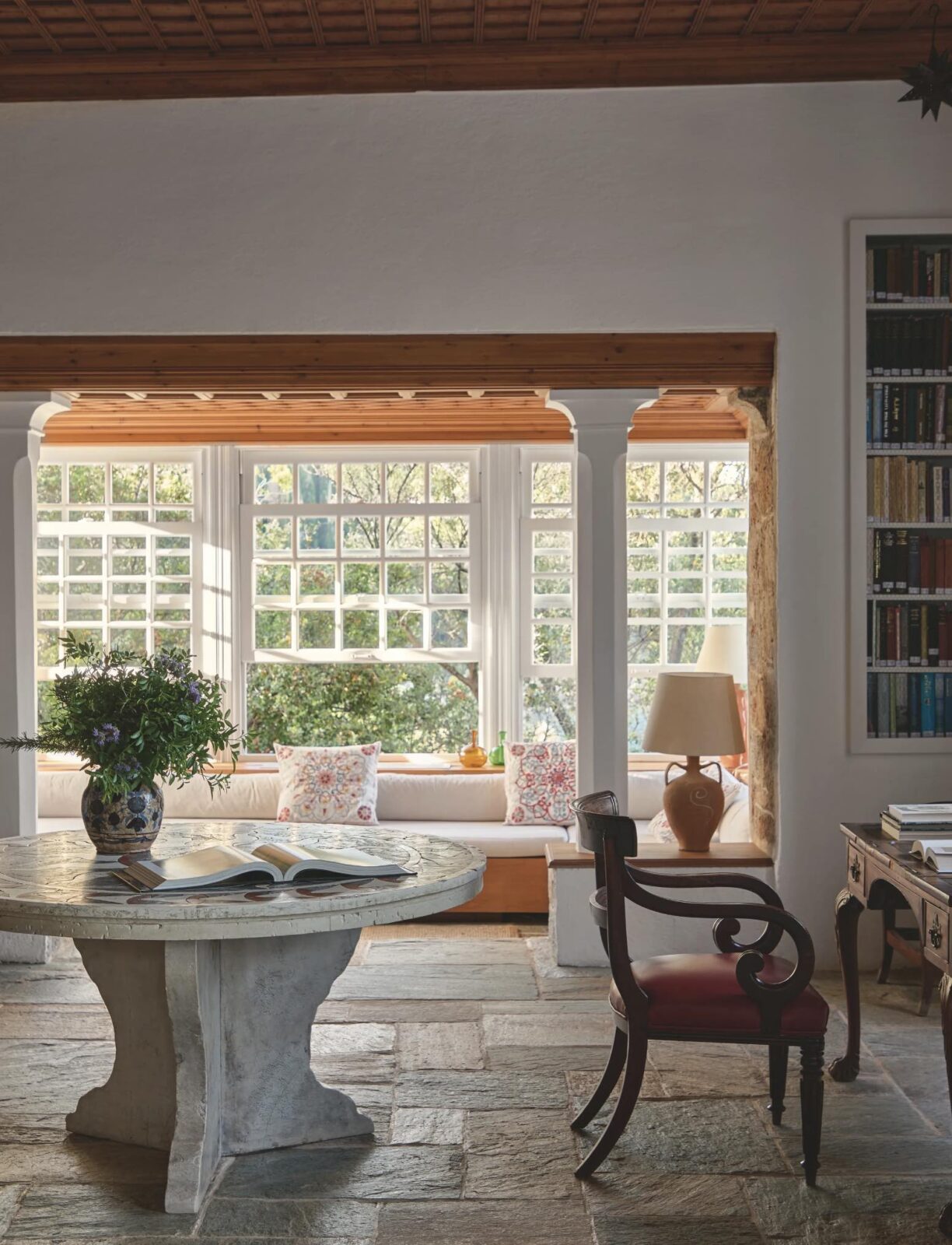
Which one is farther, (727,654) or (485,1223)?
(727,654)

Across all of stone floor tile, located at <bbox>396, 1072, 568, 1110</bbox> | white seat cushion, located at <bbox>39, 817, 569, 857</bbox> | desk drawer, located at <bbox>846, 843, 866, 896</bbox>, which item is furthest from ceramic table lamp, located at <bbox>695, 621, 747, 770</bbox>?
stone floor tile, located at <bbox>396, 1072, 568, 1110</bbox>

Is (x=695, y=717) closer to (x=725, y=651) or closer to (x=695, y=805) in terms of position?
(x=695, y=805)

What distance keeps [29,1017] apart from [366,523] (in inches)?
153

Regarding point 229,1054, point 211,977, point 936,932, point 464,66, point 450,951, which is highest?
point 464,66

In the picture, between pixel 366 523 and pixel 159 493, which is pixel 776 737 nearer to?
pixel 366 523

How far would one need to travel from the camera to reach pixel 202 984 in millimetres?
2971

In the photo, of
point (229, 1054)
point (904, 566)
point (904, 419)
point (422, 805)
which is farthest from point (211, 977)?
point (422, 805)

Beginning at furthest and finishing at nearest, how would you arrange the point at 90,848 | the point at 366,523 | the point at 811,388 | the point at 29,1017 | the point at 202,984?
the point at 366,523
the point at 811,388
the point at 29,1017
the point at 90,848
the point at 202,984

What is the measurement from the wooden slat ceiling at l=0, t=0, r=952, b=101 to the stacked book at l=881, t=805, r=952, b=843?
9.74 ft

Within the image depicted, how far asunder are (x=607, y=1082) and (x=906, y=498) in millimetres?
2762

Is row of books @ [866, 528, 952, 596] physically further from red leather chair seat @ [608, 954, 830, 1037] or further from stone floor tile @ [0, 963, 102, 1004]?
stone floor tile @ [0, 963, 102, 1004]

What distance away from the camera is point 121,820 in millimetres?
3381

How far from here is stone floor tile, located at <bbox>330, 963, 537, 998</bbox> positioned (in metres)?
4.69

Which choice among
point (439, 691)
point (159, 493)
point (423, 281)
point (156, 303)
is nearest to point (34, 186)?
point (156, 303)
